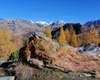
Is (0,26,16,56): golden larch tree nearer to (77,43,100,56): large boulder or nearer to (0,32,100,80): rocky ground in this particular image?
(0,32,100,80): rocky ground

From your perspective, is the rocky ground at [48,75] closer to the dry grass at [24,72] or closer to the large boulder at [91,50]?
the dry grass at [24,72]

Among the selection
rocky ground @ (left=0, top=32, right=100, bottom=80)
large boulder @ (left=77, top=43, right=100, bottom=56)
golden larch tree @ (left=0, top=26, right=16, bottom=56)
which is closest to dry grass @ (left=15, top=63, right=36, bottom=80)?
rocky ground @ (left=0, top=32, right=100, bottom=80)

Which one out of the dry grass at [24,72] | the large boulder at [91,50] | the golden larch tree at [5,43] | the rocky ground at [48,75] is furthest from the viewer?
the golden larch tree at [5,43]

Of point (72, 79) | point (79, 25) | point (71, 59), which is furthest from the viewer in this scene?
point (79, 25)

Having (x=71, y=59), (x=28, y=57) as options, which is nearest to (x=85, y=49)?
(x=71, y=59)

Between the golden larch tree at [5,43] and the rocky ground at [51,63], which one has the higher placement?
the golden larch tree at [5,43]

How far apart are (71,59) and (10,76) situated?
14.8 ft

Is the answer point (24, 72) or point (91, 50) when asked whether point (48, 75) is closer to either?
point (24, 72)

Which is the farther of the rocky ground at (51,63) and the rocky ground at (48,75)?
the rocky ground at (51,63)

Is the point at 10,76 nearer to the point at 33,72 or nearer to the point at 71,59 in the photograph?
the point at 33,72

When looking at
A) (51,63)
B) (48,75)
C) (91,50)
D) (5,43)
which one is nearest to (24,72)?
(48,75)

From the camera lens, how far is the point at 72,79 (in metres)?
13.8

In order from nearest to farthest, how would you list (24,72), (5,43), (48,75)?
(48,75)
(24,72)
(5,43)

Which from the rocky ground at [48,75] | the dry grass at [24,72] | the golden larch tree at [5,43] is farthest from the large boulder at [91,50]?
the golden larch tree at [5,43]
